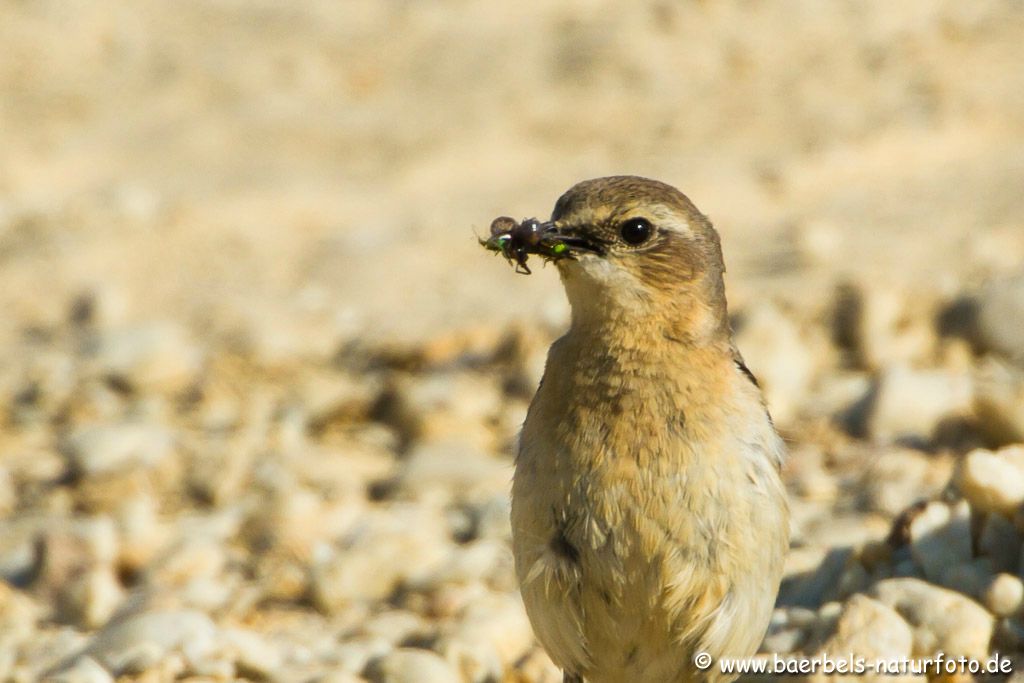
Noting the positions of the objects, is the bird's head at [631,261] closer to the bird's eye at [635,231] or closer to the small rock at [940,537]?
the bird's eye at [635,231]

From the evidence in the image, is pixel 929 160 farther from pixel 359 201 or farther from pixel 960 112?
pixel 359 201

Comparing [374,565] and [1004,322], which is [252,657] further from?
[1004,322]

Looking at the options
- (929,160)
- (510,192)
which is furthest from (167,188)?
(929,160)

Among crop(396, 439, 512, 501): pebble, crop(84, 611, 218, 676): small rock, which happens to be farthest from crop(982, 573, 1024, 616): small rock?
crop(396, 439, 512, 501): pebble

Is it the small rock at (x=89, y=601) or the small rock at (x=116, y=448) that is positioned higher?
the small rock at (x=116, y=448)

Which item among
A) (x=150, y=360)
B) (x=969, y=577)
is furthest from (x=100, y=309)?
(x=969, y=577)

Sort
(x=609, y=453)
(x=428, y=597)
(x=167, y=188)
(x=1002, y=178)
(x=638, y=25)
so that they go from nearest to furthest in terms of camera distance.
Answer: (x=609, y=453) < (x=428, y=597) < (x=1002, y=178) < (x=167, y=188) < (x=638, y=25)

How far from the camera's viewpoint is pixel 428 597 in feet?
18.5

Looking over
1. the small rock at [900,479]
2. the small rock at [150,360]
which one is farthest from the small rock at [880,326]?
Result: the small rock at [150,360]

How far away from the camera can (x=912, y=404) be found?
6879 mm

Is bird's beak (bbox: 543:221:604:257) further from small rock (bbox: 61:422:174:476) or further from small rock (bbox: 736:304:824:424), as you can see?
small rock (bbox: 61:422:174:476)

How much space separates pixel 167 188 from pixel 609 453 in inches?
321

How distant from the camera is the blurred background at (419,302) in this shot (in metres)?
5.18

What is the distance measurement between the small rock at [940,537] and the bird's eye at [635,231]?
139cm
